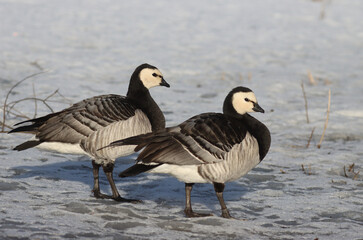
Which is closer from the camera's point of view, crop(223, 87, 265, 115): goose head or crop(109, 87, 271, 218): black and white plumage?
crop(109, 87, 271, 218): black and white plumage

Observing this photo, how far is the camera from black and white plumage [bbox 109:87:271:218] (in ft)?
21.1

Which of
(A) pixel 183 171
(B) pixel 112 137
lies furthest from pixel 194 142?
(B) pixel 112 137

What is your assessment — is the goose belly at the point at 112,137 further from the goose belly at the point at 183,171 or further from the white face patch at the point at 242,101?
the white face patch at the point at 242,101

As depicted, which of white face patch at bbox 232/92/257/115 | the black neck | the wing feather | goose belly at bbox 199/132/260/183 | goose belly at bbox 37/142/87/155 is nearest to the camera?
the wing feather

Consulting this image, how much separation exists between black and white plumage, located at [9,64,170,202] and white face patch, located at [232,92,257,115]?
1.06m

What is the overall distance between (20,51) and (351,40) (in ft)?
39.8

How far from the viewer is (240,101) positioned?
7109 mm

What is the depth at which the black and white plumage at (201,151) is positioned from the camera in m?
6.42

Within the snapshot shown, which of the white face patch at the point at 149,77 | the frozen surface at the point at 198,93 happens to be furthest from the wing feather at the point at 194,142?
the white face patch at the point at 149,77

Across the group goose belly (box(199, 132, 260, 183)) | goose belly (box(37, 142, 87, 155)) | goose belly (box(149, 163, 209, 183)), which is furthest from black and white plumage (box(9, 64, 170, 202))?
goose belly (box(199, 132, 260, 183))

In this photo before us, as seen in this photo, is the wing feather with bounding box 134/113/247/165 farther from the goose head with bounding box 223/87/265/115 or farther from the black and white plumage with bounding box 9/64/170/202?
the black and white plumage with bounding box 9/64/170/202

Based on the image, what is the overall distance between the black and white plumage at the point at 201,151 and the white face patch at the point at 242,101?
0.30 m

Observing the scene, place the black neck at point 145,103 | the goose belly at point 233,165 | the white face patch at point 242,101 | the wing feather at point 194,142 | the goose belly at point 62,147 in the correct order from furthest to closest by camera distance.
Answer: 1. the black neck at point 145,103
2. the goose belly at point 62,147
3. the white face patch at point 242,101
4. the goose belly at point 233,165
5. the wing feather at point 194,142

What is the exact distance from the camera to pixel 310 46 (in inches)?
819
